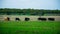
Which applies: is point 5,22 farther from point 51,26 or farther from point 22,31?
point 51,26

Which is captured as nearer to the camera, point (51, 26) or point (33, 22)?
point (51, 26)

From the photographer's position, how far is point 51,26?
2686mm

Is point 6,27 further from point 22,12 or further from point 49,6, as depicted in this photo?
point 49,6

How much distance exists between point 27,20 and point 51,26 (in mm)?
346

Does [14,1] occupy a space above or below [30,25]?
above

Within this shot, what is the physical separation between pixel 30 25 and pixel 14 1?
0.44 metres

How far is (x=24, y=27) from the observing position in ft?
9.21

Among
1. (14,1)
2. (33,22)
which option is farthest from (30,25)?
(14,1)

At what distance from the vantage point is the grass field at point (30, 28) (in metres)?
2.62

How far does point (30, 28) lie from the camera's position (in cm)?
279

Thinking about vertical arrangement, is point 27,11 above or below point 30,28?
above

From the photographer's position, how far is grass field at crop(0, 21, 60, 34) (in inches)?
103

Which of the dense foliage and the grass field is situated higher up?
the dense foliage

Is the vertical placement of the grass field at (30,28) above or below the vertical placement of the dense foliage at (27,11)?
below
